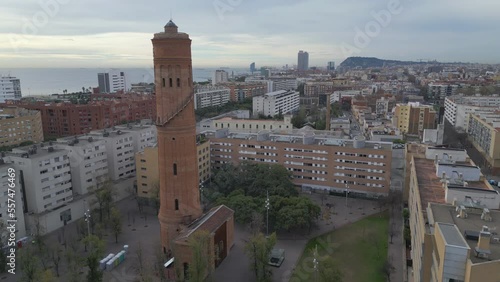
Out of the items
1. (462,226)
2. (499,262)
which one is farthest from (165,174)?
(499,262)

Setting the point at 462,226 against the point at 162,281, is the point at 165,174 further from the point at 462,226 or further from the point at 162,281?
the point at 462,226

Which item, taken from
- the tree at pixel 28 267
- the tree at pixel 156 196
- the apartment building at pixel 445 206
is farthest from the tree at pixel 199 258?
the tree at pixel 156 196

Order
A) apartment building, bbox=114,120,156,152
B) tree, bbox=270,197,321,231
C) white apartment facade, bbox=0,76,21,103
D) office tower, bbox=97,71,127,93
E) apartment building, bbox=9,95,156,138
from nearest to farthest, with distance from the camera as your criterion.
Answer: tree, bbox=270,197,321,231 < apartment building, bbox=114,120,156,152 < apartment building, bbox=9,95,156,138 < white apartment facade, bbox=0,76,21,103 < office tower, bbox=97,71,127,93

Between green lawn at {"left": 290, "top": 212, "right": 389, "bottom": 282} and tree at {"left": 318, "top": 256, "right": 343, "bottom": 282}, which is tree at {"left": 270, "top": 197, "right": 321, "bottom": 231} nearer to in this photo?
green lawn at {"left": 290, "top": 212, "right": 389, "bottom": 282}

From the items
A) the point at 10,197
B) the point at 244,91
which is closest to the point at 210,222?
the point at 10,197

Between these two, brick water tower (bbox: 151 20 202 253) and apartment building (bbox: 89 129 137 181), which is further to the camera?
apartment building (bbox: 89 129 137 181)

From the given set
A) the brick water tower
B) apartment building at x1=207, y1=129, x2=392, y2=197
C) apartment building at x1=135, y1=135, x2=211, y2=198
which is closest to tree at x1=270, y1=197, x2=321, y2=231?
the brick water tower

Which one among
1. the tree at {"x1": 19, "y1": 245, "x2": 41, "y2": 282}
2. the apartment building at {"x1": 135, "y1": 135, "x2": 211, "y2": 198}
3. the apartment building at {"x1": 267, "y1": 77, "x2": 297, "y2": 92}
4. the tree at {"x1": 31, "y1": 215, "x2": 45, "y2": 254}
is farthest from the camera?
the apartment building at {"x1": 267, "y1": 77, "x2": 297, "y2": 92}
